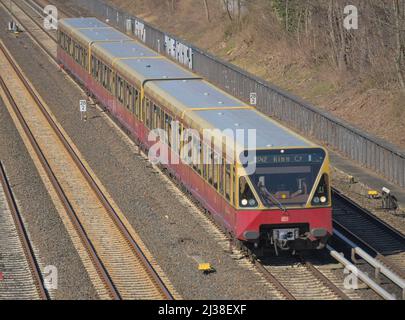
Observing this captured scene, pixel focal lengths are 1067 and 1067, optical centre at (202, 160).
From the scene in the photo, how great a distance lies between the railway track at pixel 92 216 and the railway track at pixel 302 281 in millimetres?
2310

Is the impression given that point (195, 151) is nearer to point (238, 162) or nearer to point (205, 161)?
point (205, 161)

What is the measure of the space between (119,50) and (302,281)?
70.5 ft

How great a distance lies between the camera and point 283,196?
22578mm

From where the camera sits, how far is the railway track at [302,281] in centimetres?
2142

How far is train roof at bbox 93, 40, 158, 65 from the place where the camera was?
40.2m

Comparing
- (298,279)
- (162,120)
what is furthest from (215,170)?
(162,120)

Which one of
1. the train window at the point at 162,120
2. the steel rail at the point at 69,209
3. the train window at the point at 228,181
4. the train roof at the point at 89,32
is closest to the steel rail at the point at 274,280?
the train window at the point at 228,181

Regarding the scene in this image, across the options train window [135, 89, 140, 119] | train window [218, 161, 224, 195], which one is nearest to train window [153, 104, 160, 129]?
train window [135, 89, 140, 119]

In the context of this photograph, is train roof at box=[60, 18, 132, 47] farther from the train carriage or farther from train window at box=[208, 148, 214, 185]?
train window at box=[208, 148, 214, 185]

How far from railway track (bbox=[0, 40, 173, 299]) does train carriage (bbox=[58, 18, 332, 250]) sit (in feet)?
6.95

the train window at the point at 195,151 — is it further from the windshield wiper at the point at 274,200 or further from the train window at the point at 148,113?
the train window at the point at 148,113

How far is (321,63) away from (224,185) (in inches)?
1056
